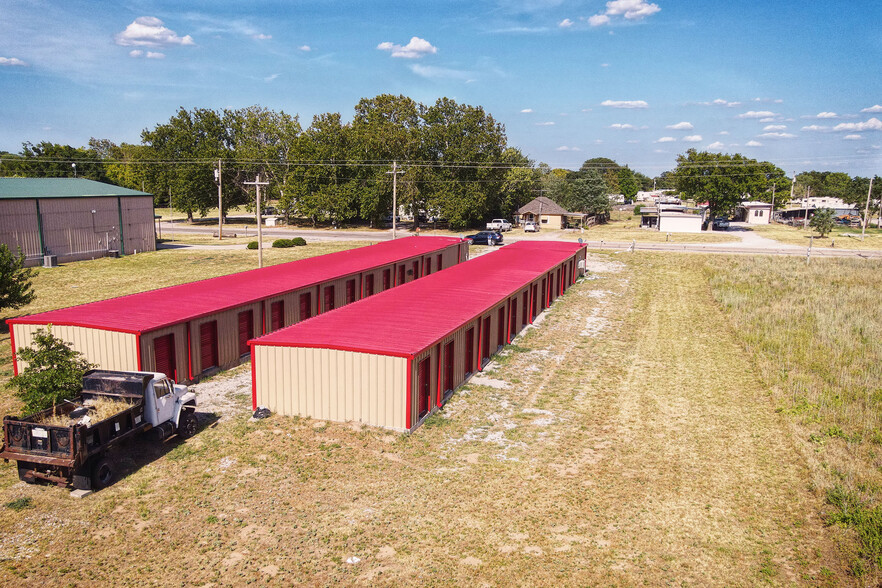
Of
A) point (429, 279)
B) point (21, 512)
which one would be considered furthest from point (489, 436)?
point (429, 279)

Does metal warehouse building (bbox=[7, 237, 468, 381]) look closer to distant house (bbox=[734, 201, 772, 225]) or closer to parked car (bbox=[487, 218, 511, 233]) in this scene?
parked car (bbox=[487, 218, 511, 233])

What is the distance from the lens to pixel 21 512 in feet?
47.8

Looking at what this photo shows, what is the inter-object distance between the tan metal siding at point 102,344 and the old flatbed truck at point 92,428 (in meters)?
3.91

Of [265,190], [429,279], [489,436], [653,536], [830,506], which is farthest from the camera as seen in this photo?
[265,190]

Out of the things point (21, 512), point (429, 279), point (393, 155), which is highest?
point (393, 155)

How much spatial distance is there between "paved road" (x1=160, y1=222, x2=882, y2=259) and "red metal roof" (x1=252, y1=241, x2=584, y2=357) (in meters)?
37.7

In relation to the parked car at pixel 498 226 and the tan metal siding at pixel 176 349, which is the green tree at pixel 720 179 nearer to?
the parked car at pixel 498 226

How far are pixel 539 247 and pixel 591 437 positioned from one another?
32740mm

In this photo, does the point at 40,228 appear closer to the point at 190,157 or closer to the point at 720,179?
the point at 190,157

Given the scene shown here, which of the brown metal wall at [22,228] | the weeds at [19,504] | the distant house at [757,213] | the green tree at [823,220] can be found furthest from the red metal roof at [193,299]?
the distant house at [757,213]

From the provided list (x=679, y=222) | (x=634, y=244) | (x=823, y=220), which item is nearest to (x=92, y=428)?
(x=634, y=244)

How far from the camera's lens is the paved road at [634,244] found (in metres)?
69.4

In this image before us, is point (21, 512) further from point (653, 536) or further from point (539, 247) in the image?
point (539, 247)

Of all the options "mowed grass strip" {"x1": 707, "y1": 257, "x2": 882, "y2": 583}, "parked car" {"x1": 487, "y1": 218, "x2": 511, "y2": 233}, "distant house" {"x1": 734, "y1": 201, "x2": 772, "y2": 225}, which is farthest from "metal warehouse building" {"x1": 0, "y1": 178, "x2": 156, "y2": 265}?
"distant house" {"x1": 734, "y1": 201, "x2": 772, "y2": 225}
